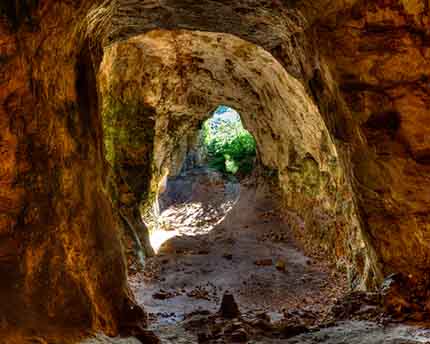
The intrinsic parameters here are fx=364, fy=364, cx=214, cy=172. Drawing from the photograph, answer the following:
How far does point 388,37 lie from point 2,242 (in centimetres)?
435

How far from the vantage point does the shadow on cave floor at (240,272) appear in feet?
24.4

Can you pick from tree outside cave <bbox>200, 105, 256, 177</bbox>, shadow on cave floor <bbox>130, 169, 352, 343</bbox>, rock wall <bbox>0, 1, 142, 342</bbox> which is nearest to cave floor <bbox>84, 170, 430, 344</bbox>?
shadow on cave floor <bbox>130, 169, 352, 343</bbox>

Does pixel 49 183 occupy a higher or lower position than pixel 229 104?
lower

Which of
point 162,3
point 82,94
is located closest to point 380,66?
point 162,3

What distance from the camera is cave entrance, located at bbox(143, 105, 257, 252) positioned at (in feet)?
59.3

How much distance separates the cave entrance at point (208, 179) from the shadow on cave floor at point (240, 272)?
0.60 meters

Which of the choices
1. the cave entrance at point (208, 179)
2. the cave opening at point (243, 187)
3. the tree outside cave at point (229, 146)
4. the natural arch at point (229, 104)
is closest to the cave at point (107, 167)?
the cave opening at point (243, 187)

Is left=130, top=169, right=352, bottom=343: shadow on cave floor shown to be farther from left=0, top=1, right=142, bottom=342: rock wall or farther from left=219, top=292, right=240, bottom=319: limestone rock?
left=0, top=1, right=142, bottom=342: rock wall

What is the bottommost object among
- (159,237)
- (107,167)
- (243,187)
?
(159,237)

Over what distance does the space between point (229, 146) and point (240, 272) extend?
531 inches

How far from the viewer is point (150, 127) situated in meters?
13.2

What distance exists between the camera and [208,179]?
2202 centimetres

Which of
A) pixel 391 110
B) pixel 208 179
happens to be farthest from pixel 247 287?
pixel 208 179

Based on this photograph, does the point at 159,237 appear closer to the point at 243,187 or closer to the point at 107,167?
the point at 243,187
